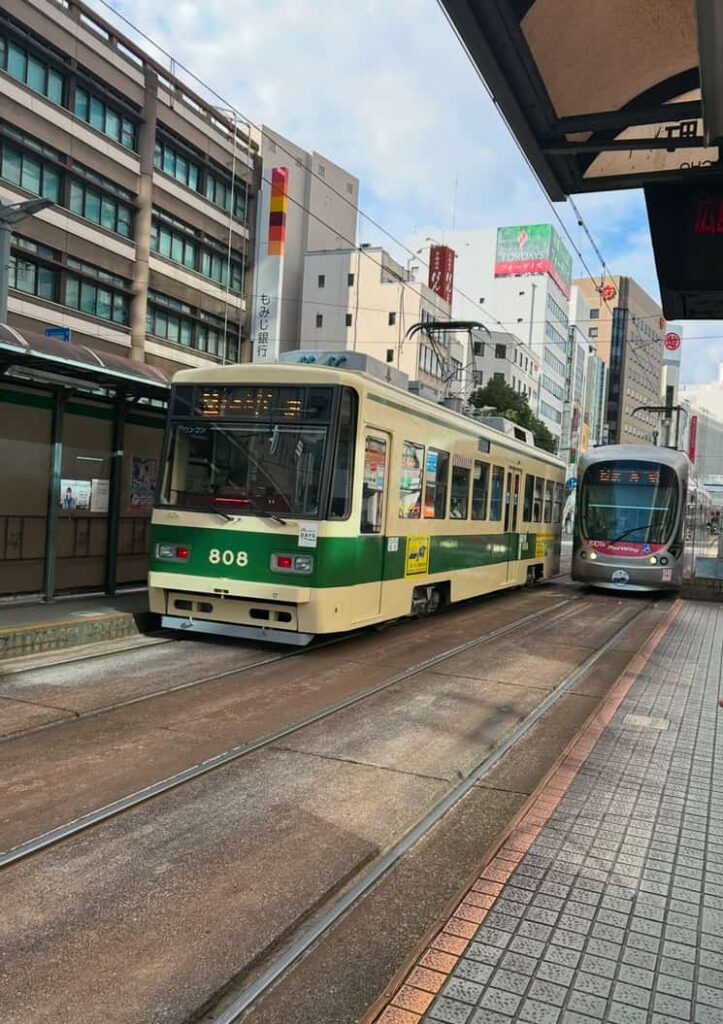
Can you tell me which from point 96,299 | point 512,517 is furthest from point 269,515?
point 96,299

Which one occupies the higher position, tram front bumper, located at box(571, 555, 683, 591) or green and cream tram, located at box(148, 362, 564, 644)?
green and cream tram, located at box(148, 362, 564, 644)

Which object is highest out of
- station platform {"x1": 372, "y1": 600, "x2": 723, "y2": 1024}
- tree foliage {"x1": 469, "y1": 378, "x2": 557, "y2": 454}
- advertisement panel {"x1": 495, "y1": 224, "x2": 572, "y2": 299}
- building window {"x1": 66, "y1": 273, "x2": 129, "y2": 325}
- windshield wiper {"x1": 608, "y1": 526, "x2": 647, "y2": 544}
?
advertisement panel {"x1": 495, "y1": 224, "x2": 572, "y2": 299}

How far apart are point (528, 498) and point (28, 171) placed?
27.3 metres

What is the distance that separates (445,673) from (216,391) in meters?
4.01

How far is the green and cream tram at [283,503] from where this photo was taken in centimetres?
897

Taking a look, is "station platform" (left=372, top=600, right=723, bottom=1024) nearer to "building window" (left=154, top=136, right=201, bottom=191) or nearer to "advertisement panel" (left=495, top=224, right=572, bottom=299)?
"building window" (left=154, top=136, right=201, bottom=191)

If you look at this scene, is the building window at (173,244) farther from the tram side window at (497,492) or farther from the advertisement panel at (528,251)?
the advertisement panel at (528,251)

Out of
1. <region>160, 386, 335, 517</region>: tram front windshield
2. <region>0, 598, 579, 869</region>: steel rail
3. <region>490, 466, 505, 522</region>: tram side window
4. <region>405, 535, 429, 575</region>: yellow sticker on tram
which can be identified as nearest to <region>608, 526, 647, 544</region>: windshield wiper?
<region>490, 466, 505, 522</region>: tram side window

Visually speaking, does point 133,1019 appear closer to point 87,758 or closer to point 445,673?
point 87,758

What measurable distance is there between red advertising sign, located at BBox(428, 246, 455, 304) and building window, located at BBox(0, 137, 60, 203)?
37.0 metres

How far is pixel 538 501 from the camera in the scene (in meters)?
18.4

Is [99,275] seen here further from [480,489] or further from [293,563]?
[293,563]

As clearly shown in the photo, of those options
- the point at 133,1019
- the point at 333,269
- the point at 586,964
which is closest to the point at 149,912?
the point at 133,1019

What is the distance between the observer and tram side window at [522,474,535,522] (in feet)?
56.5
